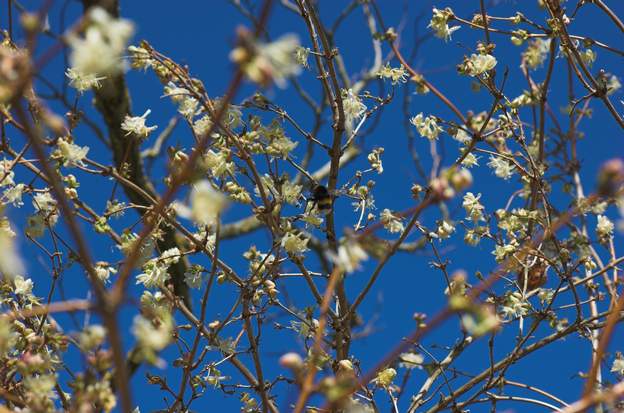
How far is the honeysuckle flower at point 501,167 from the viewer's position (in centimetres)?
439

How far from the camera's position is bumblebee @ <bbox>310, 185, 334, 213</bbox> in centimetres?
326

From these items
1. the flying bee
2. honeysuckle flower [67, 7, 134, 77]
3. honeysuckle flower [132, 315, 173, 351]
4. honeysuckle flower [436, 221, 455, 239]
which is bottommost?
honeysuckle flower [132, 315, 173, 351]

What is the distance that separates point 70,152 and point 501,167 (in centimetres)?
231

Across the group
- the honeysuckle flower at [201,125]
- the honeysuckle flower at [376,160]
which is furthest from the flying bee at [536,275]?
the honeysuckle flower at [201,125]

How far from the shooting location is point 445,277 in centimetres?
357

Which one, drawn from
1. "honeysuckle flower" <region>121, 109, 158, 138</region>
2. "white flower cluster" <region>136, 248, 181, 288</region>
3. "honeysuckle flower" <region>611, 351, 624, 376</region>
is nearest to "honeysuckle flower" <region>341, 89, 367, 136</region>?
"honeysuckle flower" <region>121, 109, 158, 138</region>

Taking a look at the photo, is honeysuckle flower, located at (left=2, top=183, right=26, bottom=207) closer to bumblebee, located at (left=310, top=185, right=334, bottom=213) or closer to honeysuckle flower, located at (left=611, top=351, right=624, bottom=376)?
bumblebee, located at (left=310, top=185, right=334, bottom=213)

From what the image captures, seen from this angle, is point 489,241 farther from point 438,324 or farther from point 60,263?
point 438,324

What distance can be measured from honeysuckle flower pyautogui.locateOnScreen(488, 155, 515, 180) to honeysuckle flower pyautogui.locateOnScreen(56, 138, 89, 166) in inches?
87.5

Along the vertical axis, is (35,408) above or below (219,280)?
below

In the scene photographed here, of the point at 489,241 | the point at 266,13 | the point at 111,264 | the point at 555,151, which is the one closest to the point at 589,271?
the point at 489,241

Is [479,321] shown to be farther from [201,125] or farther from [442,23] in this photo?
[442,23]

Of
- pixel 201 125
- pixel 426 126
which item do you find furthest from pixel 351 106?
pixel 201 125

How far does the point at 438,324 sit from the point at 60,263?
2.38 metres
